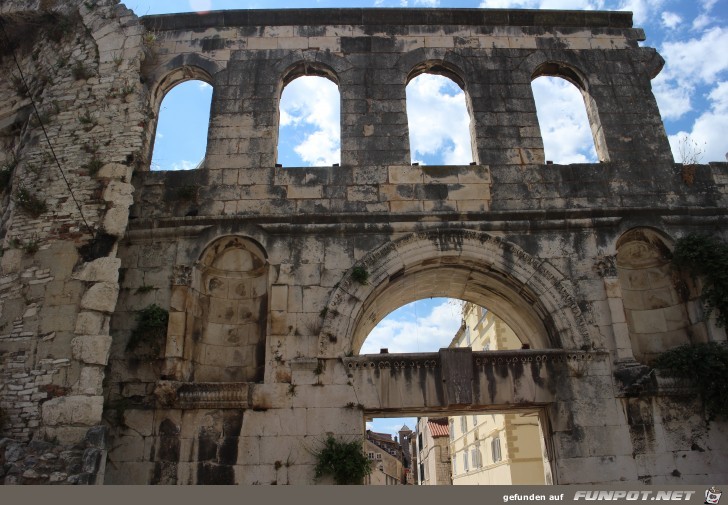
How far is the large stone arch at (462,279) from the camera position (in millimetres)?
8594

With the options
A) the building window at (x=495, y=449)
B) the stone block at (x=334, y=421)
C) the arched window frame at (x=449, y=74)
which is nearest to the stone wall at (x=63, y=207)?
the stone block at (x=334, y=421)

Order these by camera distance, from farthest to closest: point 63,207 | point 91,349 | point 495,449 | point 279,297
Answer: point 495,449
point 63,207
point 279,297
point 91,349

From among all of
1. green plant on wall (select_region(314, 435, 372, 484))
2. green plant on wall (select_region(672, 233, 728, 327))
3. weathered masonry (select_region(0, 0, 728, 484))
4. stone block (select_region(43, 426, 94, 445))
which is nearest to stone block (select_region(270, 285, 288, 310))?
weathered masonry (select_region(0, 0, 728, 484))

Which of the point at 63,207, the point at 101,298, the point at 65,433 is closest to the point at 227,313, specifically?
the point at 101,298

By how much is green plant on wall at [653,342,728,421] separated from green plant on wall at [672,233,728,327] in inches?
24.0

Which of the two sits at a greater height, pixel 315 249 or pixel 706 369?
pixel 315 249

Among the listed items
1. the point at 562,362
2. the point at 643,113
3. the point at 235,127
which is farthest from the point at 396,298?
the point at 643,113

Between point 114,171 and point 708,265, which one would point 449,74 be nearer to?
point 708,265

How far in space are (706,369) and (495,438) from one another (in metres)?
10.6

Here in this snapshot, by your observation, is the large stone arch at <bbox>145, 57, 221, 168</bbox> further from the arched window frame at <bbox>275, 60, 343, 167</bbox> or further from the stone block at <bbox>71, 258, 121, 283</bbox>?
the stone block at <bbox>71, 258, 121, 283</bbox>

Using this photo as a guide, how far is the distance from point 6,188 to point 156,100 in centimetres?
301

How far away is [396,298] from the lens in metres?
10.2

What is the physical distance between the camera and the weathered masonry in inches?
313

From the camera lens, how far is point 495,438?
17.9 meters
